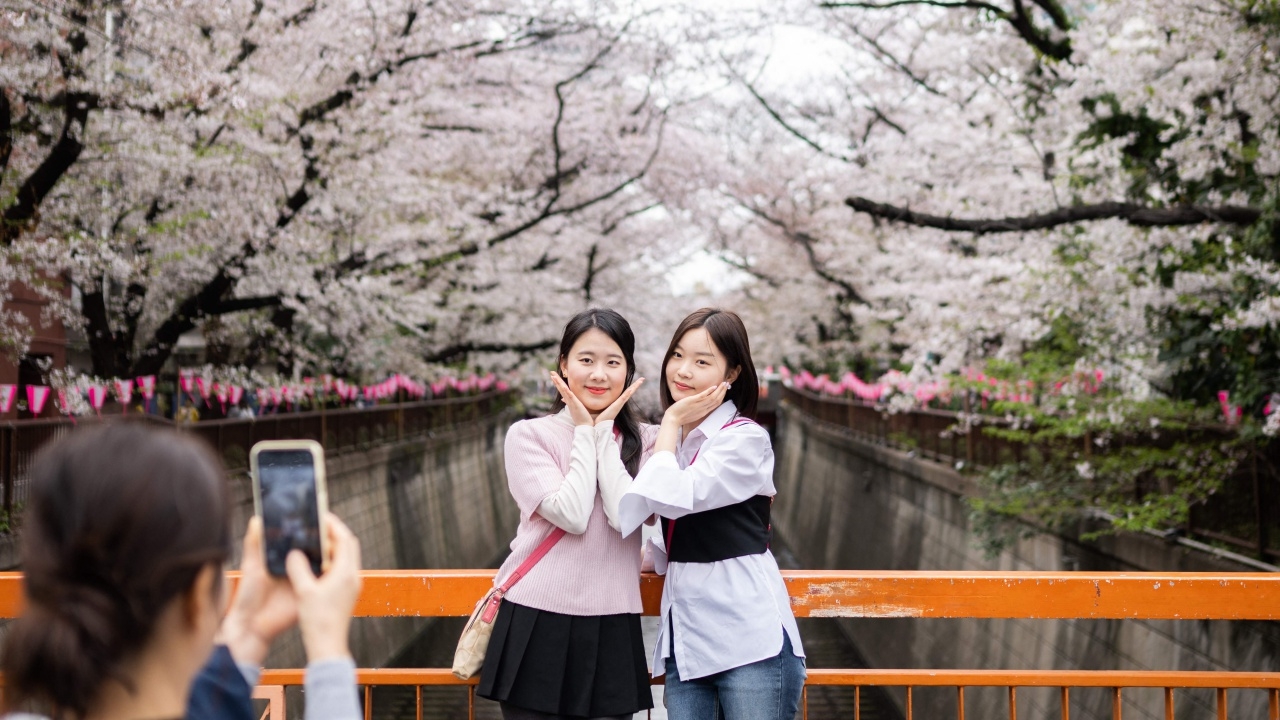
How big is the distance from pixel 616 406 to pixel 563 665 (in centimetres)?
74

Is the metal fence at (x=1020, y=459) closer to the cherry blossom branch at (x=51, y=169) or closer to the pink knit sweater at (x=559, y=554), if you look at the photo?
the pink knit sweater at (x=559, y=554)

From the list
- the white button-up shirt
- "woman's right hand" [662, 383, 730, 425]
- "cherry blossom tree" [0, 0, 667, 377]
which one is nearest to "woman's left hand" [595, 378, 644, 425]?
"woman's right hand" [662, 383, 730, 425]

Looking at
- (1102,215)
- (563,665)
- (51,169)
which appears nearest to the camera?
(563,665)

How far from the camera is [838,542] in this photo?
75.2ft

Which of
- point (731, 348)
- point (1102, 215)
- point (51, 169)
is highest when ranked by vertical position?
point (51, 169)

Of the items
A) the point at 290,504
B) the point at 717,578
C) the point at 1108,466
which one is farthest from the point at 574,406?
the point at 1108,466

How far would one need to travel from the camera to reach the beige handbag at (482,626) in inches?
107

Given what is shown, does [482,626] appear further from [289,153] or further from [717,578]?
[289,153]

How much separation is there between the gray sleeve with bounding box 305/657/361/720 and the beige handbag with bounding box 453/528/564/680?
4.43 feet

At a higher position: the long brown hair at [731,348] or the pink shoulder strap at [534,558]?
the long brown hair at [731,348]

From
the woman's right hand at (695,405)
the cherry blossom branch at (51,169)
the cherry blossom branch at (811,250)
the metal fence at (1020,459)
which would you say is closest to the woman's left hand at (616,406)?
the woman's right hand at (695,405)

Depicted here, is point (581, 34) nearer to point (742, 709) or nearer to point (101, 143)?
point (101, 143)

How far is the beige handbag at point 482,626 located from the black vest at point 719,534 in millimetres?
366

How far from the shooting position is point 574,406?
283cm
